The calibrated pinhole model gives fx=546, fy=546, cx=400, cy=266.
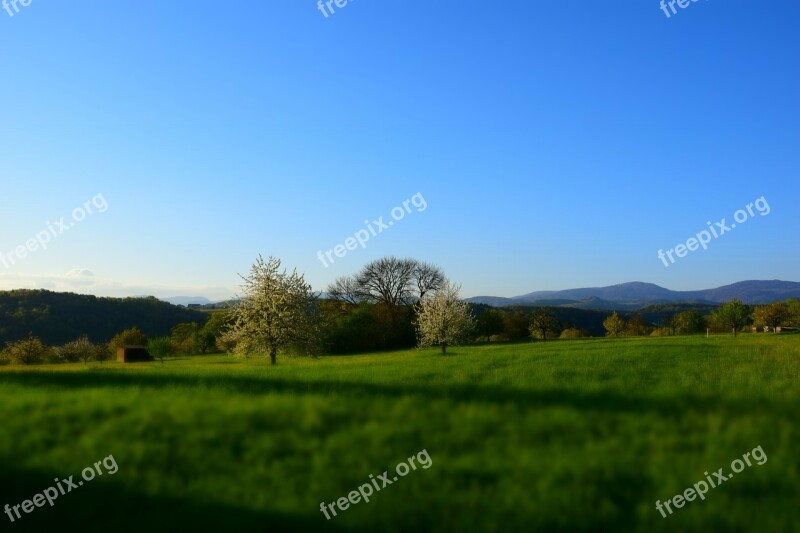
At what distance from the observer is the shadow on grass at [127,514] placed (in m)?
9.01

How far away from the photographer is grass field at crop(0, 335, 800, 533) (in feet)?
29.8

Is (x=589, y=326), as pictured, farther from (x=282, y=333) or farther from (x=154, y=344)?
(x=282, y=333)

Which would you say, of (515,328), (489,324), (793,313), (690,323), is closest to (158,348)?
(489,324)

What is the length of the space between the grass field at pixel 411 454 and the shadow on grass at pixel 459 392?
0.28 feet

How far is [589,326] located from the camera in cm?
18475

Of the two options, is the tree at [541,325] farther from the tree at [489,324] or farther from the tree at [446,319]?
the tree at [446,319]

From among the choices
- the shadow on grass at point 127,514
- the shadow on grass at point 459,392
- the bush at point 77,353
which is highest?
the bush at point 77,353

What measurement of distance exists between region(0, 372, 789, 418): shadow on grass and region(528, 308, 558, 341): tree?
99.3 meters

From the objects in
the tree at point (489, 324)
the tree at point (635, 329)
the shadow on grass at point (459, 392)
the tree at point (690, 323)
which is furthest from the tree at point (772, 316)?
the shadow on grass at point (459, 392)

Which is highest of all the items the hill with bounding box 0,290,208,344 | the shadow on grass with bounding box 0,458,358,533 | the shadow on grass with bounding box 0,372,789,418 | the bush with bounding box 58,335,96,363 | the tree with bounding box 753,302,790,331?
the hill with bounding box 0,290,208,344

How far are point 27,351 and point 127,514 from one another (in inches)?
Answer: 3237

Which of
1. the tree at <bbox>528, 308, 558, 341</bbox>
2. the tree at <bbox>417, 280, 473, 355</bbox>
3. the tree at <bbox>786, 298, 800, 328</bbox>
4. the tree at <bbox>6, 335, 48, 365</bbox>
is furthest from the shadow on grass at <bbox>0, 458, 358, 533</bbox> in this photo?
the tree at <bbox>786, 298, 800, 328</bbox>

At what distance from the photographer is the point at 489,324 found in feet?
359

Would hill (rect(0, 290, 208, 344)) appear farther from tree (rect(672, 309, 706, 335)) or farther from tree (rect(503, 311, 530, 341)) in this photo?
tree (rect(672, 309, 706, 335))
